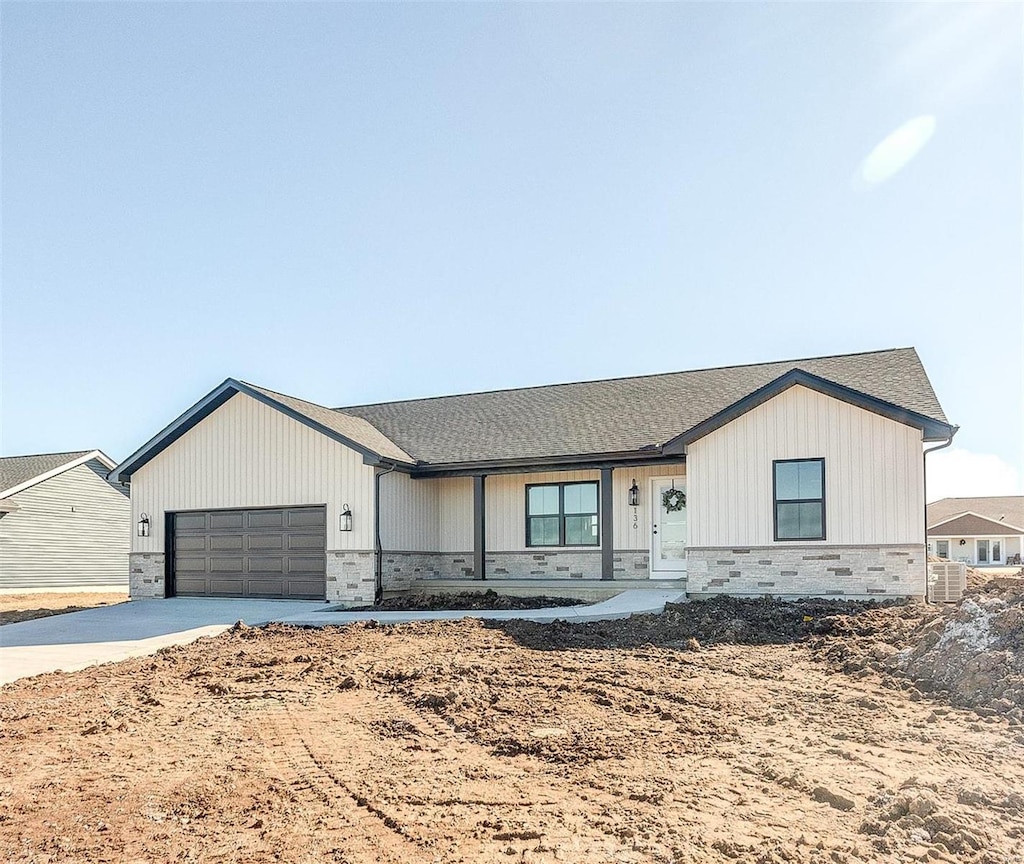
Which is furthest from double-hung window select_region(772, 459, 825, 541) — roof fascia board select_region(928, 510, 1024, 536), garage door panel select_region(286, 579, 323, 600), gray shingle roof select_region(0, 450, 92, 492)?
roof fascia board select_region(928, 510, 1024, 536)

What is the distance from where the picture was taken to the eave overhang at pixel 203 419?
52.0 ft

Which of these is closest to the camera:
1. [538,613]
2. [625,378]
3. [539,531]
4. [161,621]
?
[538,613]

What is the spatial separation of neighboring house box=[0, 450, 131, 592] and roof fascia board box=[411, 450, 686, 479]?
50.6 feet

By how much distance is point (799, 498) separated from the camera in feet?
45.4

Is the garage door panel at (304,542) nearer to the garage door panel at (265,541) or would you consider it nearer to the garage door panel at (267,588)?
the garage door panel at (265,541)

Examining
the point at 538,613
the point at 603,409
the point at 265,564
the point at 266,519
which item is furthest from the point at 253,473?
the point at 603,409

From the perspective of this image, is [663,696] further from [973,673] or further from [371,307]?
[371,307]

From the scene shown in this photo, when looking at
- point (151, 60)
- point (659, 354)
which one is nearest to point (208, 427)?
point (151, 60)

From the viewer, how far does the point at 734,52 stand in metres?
12.3

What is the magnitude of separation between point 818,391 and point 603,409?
5.69 meters

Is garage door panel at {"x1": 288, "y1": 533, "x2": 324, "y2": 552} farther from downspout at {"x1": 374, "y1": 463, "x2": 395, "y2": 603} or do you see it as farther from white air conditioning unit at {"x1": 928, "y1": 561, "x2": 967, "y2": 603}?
white air conditioning unit at {"x1": 928, "y1": 561, "x2": 967, "y2": 603}

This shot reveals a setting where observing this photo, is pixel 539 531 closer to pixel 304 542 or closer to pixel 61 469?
pixel 304 542

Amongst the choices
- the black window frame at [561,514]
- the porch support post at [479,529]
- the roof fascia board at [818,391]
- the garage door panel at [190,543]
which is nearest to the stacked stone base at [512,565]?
the black window frame at [561,514]

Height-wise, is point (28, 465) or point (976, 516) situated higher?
point (28, 465)
